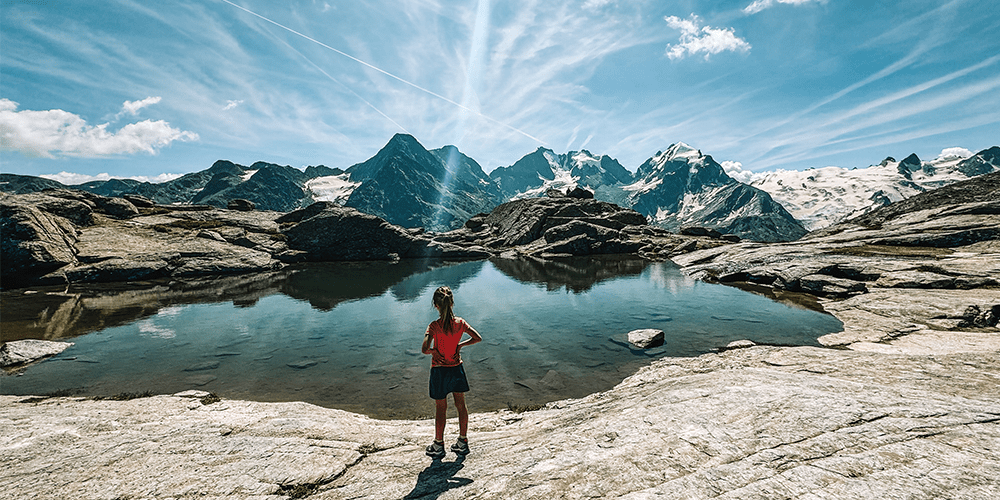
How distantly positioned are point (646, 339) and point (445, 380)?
18.2m

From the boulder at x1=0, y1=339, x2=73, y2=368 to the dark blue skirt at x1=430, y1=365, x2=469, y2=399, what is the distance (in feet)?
90.5

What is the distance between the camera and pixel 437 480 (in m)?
7.71

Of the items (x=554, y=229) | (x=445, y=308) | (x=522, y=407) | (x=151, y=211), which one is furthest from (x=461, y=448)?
(x=151, y=211)

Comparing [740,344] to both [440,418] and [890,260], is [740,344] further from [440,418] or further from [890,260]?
[890,260]

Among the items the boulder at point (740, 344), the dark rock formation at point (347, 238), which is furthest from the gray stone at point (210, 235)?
the boulder at point (740, 344)

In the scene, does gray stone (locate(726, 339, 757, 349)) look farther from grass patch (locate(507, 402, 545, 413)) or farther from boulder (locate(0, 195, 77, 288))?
boulder (locate(0, 195, 77, 288))

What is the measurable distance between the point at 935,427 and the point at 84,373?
33696mm

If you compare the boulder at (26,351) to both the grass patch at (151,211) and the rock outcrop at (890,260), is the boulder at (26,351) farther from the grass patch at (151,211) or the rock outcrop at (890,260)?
the grass patch at (151,211)

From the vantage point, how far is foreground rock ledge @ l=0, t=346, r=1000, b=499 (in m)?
6.29

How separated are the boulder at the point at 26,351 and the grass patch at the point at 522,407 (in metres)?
27.7

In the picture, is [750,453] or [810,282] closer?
[750,453]

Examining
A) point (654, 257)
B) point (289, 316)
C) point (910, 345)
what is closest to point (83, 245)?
point (289, 316)

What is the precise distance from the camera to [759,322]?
2838 cm

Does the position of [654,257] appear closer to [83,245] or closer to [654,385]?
[654,385]
